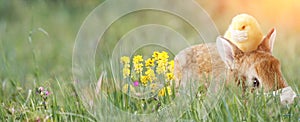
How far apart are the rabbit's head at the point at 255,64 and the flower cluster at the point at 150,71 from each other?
0.13m

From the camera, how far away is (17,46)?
2.52 m

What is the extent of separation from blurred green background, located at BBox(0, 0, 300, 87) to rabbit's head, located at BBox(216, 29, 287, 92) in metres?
0.14

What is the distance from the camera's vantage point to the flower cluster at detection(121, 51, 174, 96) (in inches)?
66.0

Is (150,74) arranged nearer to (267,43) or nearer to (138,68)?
(138,68)

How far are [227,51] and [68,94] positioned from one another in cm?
37

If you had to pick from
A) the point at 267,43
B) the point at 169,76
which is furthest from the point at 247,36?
the point at 169,76

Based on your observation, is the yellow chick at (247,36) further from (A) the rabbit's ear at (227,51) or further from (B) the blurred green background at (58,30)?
(B) the blurred green background at (58,30)

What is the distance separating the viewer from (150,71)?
168cm

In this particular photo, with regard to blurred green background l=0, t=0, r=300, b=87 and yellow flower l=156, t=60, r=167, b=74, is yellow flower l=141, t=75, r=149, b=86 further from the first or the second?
blurred green background l=0, t=0, r=300, b=87

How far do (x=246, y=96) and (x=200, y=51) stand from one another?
21 cm

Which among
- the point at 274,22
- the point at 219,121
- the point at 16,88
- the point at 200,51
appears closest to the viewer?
the point at 219,121

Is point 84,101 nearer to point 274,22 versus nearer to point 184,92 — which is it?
point 184,92

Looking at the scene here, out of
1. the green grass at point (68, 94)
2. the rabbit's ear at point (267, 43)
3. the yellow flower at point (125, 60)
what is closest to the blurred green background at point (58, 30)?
the green grass at point (68, 94)

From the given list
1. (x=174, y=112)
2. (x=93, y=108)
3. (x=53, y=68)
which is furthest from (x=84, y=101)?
(x=53, y=68)
